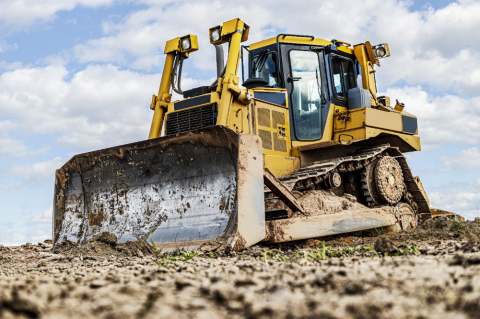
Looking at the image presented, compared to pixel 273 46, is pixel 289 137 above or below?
below

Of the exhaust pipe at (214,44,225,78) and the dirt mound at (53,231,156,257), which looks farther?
the exhaust pipe at (214,44,225,78)

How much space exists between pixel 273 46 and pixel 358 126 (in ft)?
6.05

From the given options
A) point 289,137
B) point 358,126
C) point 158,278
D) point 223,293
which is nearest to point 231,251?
point 158,278

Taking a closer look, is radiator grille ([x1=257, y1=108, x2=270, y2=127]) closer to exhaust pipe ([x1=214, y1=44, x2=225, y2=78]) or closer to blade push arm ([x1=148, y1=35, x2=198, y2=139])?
exhaust pipe ([x1=214, y1=44, x2=225, y2=78])

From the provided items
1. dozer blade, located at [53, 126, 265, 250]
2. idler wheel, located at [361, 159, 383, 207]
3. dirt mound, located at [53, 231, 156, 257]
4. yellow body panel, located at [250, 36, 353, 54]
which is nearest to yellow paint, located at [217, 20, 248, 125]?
yellow body panel, located at [250, 36, 353, 54]

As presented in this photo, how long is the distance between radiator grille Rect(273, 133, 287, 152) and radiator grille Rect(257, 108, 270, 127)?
23cm

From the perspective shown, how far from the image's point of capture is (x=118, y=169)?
5.16m

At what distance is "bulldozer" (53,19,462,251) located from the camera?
4.37 meters

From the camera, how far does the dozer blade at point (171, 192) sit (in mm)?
4180

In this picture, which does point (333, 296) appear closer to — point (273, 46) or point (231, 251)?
point (231, 251)

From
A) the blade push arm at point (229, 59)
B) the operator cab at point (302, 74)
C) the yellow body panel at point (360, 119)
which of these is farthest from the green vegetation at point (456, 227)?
the blade push arm at point (229, 59)

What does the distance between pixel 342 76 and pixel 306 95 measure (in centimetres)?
99

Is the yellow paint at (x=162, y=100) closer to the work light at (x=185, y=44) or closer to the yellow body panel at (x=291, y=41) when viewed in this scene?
the work light at (x=185, y=44)

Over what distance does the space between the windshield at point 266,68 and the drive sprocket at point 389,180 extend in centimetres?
206
